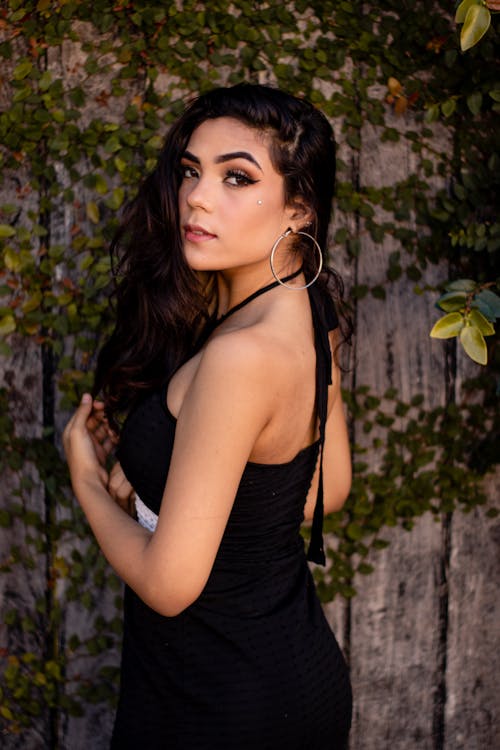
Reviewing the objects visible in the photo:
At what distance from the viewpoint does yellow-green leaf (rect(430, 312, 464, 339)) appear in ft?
4.91

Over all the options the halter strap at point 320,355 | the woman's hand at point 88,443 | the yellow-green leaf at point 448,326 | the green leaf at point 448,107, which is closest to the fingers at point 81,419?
the woman's hand at point 88,443

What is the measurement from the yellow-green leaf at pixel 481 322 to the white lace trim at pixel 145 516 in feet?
2.32

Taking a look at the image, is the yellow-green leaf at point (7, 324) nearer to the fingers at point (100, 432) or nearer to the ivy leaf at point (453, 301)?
the fingers at point (100, 432)

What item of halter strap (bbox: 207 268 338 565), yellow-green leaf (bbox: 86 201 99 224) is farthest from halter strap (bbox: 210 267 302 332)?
yellow-green leaf (bbox: 86 201 99 224)

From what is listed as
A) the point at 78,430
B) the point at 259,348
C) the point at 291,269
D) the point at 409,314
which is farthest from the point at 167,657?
the point at 409,314

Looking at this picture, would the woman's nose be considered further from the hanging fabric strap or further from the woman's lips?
the hanging fabric strap

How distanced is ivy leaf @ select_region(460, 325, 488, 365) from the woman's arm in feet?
1.42

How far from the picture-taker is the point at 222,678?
1.36 meters

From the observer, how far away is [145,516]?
58.5 inches

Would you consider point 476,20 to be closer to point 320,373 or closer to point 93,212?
point 320,373

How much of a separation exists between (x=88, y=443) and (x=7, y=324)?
1.88 ft

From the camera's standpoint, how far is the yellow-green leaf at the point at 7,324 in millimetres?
1979

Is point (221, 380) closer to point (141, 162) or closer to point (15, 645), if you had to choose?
point (141, 162)

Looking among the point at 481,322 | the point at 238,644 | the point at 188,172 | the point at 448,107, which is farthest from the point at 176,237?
the point at 448,107
